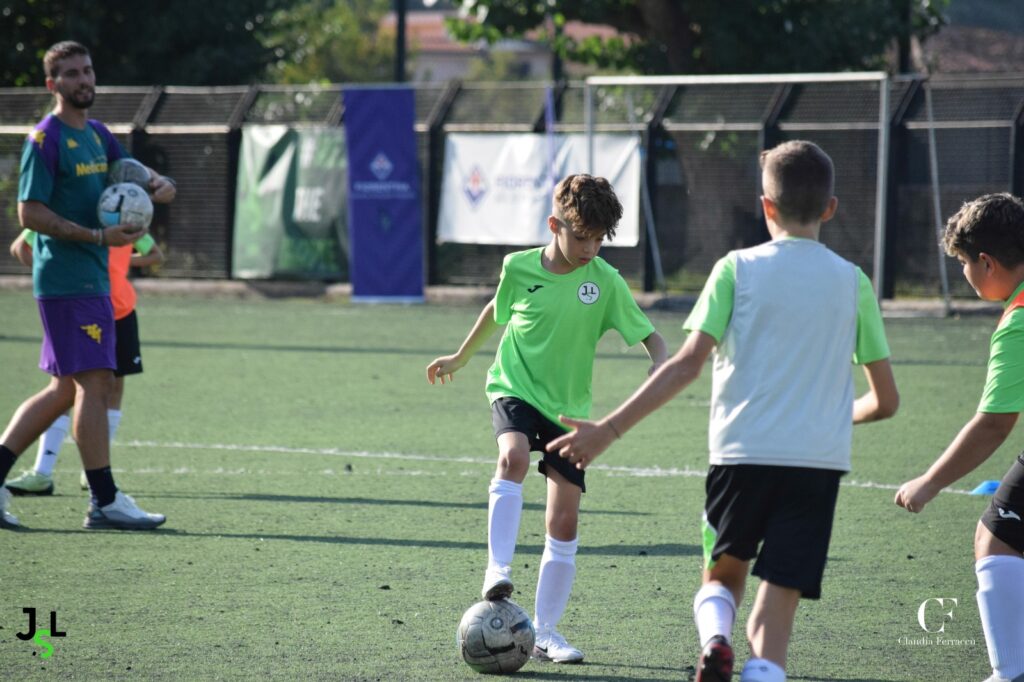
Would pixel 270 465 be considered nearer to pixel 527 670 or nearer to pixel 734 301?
pixel 527 670

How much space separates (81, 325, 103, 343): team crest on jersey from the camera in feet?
22.8

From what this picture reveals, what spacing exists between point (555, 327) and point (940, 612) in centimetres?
183

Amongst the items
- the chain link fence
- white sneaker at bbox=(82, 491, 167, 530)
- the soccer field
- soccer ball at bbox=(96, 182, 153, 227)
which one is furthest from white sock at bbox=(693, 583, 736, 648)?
the chain link fence

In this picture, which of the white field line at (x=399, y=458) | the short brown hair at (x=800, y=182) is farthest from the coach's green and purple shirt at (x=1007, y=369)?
the white field line at (x=399, y=458)

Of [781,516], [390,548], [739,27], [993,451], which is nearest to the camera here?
[781,516]

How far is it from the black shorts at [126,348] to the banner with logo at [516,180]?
1138cm

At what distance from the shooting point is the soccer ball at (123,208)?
6957 mm

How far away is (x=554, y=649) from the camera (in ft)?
16.5

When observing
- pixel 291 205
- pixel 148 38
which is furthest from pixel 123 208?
pixel 148 38

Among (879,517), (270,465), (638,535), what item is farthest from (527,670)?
(270,465)

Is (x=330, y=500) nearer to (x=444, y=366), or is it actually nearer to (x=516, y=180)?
(x=444, y=366)

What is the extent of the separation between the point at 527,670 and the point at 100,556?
92.8 inches

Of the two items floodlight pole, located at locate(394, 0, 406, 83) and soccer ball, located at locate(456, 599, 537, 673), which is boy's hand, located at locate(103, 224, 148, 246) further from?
floodlight pole, located at locate(394, 0, 406, 83)

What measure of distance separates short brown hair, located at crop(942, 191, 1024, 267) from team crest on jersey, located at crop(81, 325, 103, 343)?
4106 mm
